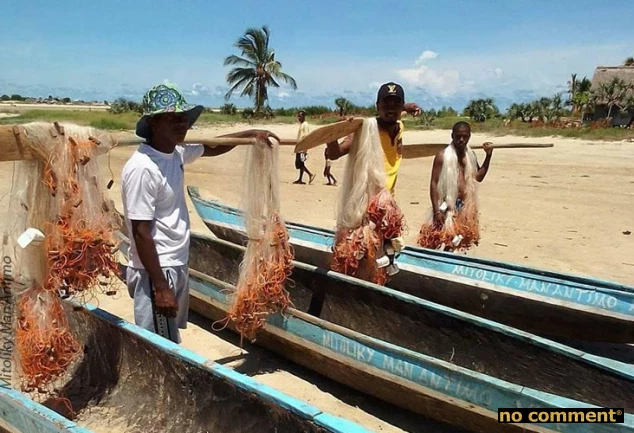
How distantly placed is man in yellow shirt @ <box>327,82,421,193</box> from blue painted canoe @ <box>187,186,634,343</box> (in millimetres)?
1248

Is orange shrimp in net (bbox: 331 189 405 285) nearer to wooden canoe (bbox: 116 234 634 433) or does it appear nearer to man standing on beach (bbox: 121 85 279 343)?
wooden canoe (bbox: 116 234 634 433)

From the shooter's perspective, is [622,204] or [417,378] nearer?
[417,378]

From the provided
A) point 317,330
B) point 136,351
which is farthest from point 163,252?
point 317,330

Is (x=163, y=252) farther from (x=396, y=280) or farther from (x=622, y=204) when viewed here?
(x=622, y=204)

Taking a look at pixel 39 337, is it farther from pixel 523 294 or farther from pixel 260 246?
pixel 523 294

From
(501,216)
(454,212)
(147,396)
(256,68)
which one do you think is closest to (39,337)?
(147,396)

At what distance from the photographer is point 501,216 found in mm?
10609

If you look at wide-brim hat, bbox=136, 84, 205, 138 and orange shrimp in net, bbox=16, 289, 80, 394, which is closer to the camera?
wide-brim hat, bbox=136, 84, 205, 138

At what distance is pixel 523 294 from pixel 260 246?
2256 mm

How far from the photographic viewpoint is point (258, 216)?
4.06m

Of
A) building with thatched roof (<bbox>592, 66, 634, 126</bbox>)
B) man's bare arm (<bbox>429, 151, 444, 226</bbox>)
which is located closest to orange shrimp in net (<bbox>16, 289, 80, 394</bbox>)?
man's bare arm (<bbox>429, 151, 444, 226</bbox>)

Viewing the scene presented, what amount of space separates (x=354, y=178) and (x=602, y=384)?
2.11 metres

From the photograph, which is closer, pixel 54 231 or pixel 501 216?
pixel 54 231

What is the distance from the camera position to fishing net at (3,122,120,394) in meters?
3.03
